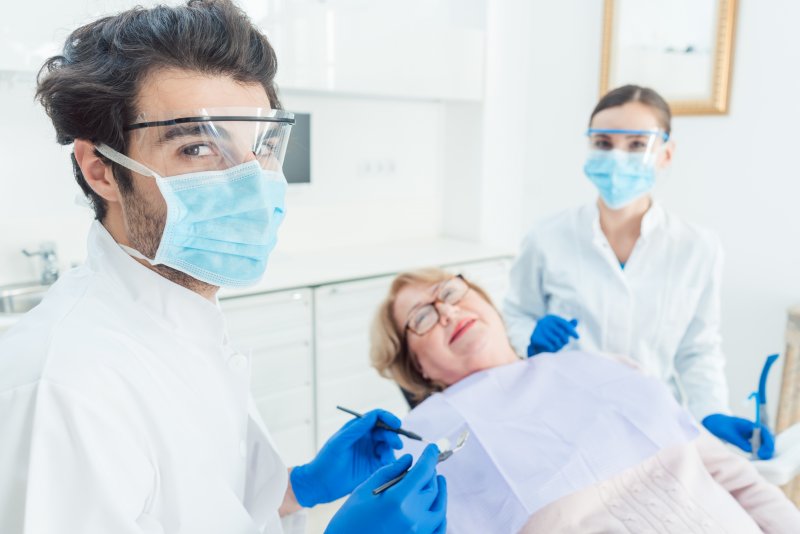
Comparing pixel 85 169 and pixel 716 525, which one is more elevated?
pixel 85 169

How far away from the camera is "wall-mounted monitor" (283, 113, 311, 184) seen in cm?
298

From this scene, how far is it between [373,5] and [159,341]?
2931mm

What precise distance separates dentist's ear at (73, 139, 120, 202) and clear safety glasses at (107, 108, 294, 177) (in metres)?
0.06

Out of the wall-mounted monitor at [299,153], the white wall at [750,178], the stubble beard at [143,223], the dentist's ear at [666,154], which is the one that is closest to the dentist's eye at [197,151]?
the stubble beard at [143,223]

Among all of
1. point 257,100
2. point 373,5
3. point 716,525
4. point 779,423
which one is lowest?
point 779,423

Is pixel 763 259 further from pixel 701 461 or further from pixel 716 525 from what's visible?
pixel 716 525

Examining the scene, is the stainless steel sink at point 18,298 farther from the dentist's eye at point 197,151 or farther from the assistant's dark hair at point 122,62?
the dentist's eye at point 197,151

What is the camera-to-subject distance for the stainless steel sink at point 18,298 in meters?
2.40

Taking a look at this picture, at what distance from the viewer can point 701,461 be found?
1368 millimetres

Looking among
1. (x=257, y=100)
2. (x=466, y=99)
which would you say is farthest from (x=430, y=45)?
(x=257, y=100)

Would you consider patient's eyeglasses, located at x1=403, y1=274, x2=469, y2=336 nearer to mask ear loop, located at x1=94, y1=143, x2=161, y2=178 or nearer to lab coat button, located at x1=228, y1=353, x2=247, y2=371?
lab coat button, located at x1=228, y1=353, x2=247, y2=371

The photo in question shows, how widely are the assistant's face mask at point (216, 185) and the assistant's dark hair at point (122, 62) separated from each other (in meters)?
0.04

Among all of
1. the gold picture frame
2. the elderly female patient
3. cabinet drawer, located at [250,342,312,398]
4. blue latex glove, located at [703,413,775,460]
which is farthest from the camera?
the gold picture frame

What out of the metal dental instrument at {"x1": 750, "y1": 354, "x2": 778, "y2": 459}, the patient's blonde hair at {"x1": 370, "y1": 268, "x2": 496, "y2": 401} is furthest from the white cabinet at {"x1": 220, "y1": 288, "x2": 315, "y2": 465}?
the metal dental instrument at {"x1": 750, "y1": 354, "x2": 778, "y2": 459}
